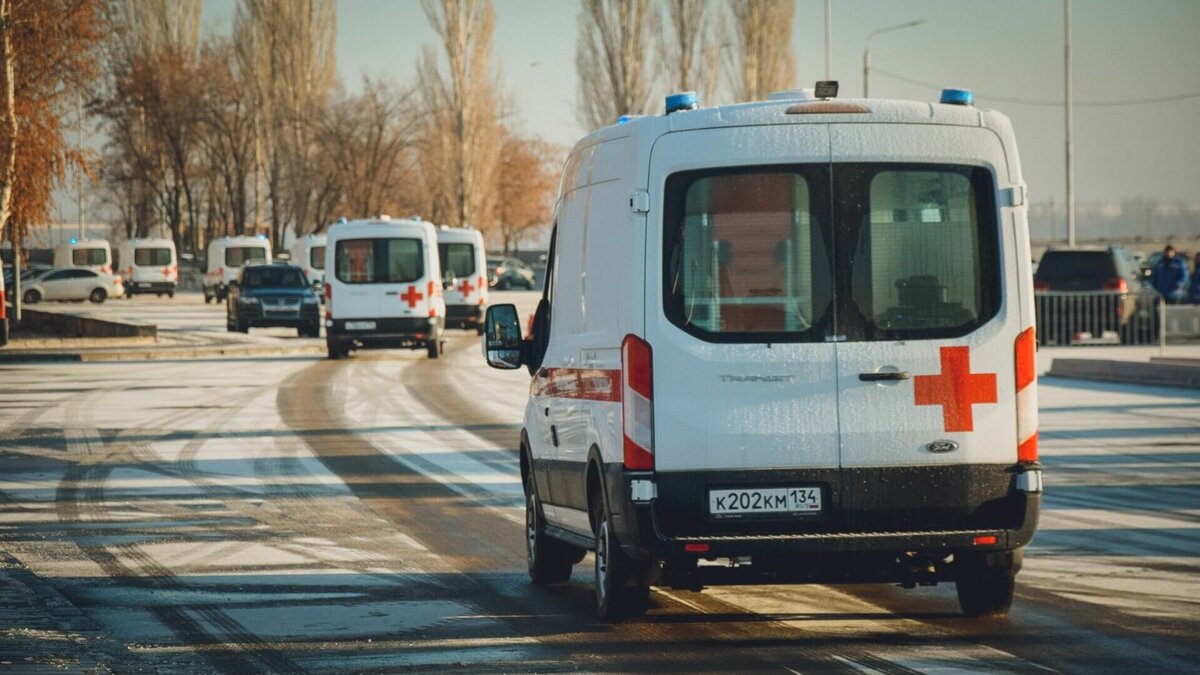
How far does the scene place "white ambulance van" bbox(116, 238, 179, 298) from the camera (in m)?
77.4

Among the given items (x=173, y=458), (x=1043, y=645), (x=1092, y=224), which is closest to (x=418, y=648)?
(x=1043, y=645)

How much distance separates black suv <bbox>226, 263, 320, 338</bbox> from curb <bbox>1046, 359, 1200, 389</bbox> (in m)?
20.7

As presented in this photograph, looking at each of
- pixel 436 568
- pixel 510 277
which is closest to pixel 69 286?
pixel 510 277

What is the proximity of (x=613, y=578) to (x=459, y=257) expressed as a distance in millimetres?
34758

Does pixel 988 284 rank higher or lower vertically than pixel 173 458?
higher

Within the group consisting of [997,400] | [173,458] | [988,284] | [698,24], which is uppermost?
[698,24]

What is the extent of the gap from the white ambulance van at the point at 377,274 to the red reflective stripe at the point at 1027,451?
25671 mm

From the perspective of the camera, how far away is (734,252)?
769cm

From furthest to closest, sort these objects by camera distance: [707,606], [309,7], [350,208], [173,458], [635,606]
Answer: [350,208] < [309,7] < [173,458] < [707,606] < [635,606]

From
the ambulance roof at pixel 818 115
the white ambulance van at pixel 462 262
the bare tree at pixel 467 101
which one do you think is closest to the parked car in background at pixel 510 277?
the bare tree at pixel 467 101

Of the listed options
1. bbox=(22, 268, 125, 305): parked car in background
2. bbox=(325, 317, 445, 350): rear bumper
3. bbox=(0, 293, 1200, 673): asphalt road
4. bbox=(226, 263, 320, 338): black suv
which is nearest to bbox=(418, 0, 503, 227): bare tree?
bbox=(22, 268, 125, 305): parked car in background

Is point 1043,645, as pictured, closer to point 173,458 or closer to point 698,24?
point 173,458

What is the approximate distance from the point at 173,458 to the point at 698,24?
52448 mm

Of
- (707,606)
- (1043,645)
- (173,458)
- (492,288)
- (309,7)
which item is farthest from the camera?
(492,288)
